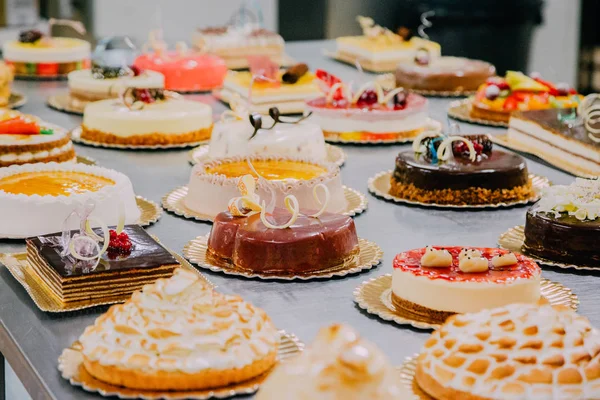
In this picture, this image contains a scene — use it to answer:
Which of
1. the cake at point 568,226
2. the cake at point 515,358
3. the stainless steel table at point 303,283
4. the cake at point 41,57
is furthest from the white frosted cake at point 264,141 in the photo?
the cake at point 41,57

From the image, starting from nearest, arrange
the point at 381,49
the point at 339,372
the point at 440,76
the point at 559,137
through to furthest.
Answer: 1. the point at 339,372
2. the point at 559,137
3. the point at 440,76
4. the point at 381,49

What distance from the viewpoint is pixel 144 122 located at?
568 cm

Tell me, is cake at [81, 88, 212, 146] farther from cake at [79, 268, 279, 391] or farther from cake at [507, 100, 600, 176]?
cake at [79, 268, 279, 391]

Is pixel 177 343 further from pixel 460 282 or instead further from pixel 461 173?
pixel 461 173

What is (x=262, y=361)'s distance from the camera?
111 inches

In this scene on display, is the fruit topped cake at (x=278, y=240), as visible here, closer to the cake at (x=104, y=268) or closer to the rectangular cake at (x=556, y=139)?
the cake at (x=104, y=268)

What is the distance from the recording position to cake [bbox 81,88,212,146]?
18.6 feet

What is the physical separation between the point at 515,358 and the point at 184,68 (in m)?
4.80

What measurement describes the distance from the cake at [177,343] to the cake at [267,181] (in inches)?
51.9

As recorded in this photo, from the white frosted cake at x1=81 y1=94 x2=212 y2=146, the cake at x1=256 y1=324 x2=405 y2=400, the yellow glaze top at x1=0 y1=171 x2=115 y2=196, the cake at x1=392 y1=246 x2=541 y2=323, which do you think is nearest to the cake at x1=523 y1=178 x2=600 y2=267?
the cake at x1=392 y1=246 x2=541 y2=323

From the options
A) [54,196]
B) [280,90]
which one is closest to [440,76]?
[280,90]

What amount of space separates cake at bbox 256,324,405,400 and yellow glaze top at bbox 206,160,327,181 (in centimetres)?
232

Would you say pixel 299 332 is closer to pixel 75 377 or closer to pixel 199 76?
pixel 75 377

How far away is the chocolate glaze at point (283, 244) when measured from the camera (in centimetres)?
367
